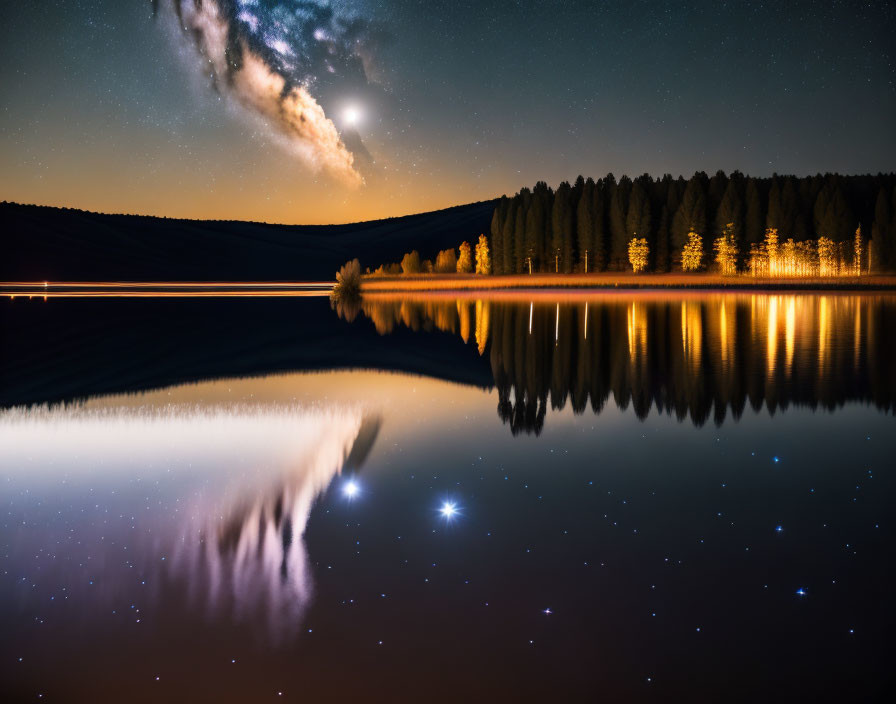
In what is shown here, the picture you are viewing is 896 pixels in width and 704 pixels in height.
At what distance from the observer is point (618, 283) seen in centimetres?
9488

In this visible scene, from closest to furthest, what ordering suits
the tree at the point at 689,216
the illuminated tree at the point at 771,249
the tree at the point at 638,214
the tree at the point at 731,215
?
the illuminated tree at the point at 771,249, the tree at the point at 731,215, the tree at the point at 689,216, the tree at the point at 638,214

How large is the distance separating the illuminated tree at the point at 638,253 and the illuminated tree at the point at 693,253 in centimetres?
555

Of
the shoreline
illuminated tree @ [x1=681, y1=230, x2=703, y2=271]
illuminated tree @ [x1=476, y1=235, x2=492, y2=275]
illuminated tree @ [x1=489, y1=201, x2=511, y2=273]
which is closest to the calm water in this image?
the shoreline

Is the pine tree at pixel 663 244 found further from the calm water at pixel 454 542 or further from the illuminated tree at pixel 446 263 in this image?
the calm water at pixel 454 542

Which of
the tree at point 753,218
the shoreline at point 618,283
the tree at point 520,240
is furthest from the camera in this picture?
the tree at point 520,240

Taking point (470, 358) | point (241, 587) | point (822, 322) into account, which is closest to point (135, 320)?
point (470, 358)

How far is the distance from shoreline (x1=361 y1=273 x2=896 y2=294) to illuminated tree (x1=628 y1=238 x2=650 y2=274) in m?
5.14

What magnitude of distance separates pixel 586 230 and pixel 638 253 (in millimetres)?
8615

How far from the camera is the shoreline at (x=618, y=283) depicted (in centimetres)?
8305

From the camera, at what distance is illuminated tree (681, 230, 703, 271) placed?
104m

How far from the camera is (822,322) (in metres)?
37.4

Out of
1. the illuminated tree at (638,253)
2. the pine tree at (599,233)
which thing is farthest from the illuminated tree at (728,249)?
the pine tree at (599,233)

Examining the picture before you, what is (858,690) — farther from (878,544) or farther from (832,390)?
(832,390)

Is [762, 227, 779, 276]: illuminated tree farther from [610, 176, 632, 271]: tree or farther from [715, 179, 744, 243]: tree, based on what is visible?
[610, 176, 632, 271]: tree
